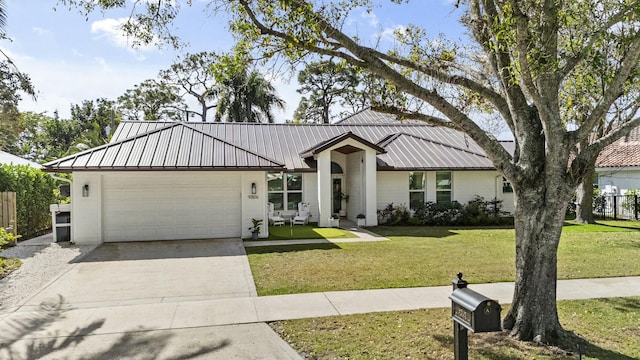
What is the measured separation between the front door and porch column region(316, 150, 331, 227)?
290cm

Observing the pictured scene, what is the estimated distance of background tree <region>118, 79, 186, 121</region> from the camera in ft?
128

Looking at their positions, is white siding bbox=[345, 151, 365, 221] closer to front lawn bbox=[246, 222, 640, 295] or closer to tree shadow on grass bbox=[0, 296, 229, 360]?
front lawn bbox=[246, 222, 640, 295]

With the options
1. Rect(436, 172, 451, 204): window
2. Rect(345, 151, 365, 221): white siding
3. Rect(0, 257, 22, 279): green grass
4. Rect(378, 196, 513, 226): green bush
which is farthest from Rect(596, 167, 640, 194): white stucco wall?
Rect(0, 257, 22, 279): green grass

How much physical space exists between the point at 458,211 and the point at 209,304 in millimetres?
14823

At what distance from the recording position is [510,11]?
5.15m

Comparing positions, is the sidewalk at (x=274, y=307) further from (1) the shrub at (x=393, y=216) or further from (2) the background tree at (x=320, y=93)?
(2) the background tree at (x=320, y=93)

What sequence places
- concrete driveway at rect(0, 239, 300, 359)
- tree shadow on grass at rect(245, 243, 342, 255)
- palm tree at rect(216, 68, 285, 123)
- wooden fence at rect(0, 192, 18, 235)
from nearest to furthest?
concrete driveway at rect(0, 239, 300, 359) → tree shadow on grass at rect(245, 243, 342, 255) → wooden fence at rect(0, 192, 18, 235) → palm tree at rect(216, 68, 285, 123)

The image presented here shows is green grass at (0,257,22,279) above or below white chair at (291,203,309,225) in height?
below

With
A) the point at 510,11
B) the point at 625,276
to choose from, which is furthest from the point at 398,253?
the point at 510,11

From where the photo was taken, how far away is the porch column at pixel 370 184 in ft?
58.7

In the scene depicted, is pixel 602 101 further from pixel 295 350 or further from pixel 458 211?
pixel 458 211

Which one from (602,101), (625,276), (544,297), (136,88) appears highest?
(136,88)

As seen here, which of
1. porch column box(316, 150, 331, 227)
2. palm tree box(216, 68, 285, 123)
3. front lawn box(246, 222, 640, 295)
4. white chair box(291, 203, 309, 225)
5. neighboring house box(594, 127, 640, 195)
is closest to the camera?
front lawn box(246, 222, 640, 295)

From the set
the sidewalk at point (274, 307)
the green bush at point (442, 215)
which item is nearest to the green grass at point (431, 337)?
the sidewalk at point (274, 307)
